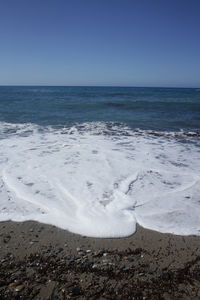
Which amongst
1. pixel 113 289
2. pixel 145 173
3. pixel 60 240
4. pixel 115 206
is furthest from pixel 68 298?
pixel 145 173

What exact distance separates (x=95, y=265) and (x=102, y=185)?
7.46 feet

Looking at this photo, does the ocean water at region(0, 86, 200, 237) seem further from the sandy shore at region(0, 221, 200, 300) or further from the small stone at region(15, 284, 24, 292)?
the small stone at region(15, 284, 24, 292)

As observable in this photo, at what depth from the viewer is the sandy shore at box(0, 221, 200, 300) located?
2.20 metres

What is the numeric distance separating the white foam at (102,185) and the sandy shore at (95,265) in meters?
0.27

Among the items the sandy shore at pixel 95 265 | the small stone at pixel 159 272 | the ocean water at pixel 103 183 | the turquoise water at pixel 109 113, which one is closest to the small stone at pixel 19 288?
the sandy shore at pixel 95 265

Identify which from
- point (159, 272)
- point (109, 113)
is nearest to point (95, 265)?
point (159, 272)

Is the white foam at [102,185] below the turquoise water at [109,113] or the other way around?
below

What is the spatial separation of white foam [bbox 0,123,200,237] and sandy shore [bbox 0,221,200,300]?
0.88 feet

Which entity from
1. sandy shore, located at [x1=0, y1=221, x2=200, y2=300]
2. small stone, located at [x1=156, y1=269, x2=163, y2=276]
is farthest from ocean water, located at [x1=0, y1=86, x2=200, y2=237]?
small stone, located at [x1=156, y1=269, x2=163, y2=276]

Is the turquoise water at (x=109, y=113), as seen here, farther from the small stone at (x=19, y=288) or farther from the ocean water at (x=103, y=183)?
the small stone at (x=19, y=288)

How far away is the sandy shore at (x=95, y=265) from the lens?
86.7 inches

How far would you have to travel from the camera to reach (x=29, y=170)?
542cm

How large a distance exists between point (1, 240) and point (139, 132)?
8444 millimetres

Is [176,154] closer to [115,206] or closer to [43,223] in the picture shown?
[115,206]
